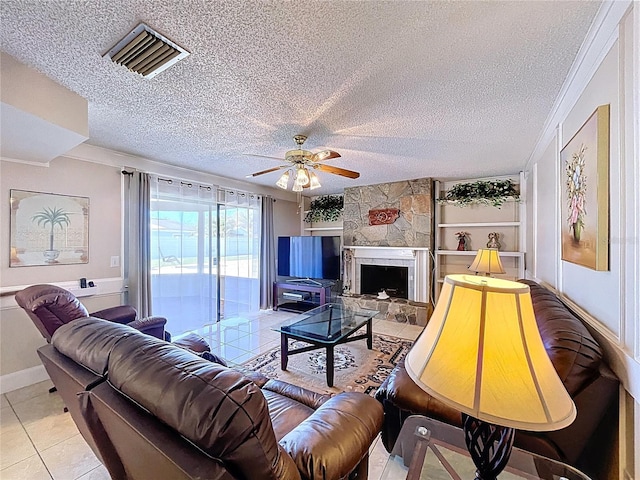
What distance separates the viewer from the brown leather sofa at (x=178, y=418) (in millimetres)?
717

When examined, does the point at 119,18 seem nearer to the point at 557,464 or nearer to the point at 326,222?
the point at 557,464

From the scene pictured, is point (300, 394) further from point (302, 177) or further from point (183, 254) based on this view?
point (183, 254)

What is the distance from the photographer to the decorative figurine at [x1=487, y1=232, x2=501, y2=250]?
14.3 ft

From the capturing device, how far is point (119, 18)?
124 cm

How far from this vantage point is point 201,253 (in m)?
4.14

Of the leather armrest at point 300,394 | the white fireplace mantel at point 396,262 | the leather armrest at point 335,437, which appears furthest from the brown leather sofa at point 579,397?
the white fireplace mantel at point 396,262

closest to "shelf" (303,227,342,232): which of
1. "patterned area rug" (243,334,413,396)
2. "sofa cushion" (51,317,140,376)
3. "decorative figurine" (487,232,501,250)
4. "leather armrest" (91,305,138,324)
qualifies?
"decorative figurine" (487,232,501,250)

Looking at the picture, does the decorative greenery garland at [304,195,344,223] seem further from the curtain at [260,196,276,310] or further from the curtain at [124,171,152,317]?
the curtain at [124,171,152,317]

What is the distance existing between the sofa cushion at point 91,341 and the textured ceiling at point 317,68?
136 centimetres

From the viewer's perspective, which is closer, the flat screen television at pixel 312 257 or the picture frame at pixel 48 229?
the picture frame at pixel 48 229

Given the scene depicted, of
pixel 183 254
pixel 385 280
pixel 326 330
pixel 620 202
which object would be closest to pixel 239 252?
pixel 183 254

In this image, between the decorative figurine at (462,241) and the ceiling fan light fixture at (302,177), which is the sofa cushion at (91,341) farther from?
the decorative figurine at (462,241)

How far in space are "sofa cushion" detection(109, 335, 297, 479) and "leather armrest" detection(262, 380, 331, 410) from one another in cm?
75

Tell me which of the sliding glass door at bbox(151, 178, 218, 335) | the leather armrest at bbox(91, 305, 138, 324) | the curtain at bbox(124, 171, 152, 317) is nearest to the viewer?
the leather armrest at bbox(91, 305, 138, 324)
